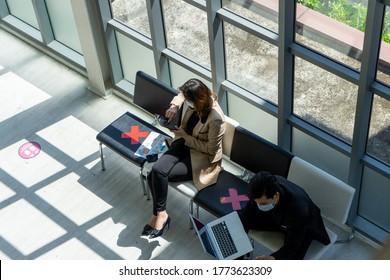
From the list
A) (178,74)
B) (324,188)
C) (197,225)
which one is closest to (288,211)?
(324,188)

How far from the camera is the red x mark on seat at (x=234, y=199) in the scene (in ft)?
21.0

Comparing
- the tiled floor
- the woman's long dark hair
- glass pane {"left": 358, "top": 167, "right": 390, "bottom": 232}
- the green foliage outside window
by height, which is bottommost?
the tiled floor

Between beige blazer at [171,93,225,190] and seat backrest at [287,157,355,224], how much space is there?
0.72 metres

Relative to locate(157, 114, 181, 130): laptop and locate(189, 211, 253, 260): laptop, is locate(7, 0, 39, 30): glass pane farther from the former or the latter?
locate(189, 211, 253, 260): laptop

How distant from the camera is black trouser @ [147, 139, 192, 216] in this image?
6562 mm

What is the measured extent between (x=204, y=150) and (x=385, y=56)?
193 cm

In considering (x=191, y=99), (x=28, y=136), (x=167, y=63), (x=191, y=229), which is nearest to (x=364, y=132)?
(x=191, y=99)

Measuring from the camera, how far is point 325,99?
6195mm

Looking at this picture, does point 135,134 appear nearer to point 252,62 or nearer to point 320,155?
point 252,62

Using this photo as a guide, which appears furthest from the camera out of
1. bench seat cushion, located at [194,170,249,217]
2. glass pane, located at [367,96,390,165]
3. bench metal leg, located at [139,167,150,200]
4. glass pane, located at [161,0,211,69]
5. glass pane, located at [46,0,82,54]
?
glass pane, located at [46,0,82,54]

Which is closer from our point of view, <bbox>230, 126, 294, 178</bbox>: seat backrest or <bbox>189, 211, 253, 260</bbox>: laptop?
<bbox>189, 211, 253, 260</bbox>: laptop

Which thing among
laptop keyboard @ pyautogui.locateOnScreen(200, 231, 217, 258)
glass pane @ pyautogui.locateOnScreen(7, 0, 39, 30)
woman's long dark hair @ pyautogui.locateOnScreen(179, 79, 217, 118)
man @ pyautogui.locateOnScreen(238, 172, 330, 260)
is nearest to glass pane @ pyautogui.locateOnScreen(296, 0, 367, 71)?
woman's long dark hair @ pyautogui.locateOnScreen(179, 79, 217, 118)

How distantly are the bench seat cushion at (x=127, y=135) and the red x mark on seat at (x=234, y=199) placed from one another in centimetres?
98

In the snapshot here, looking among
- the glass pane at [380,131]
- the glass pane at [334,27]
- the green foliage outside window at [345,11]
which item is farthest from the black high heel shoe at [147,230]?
the green foliage outside window at [345,11]
